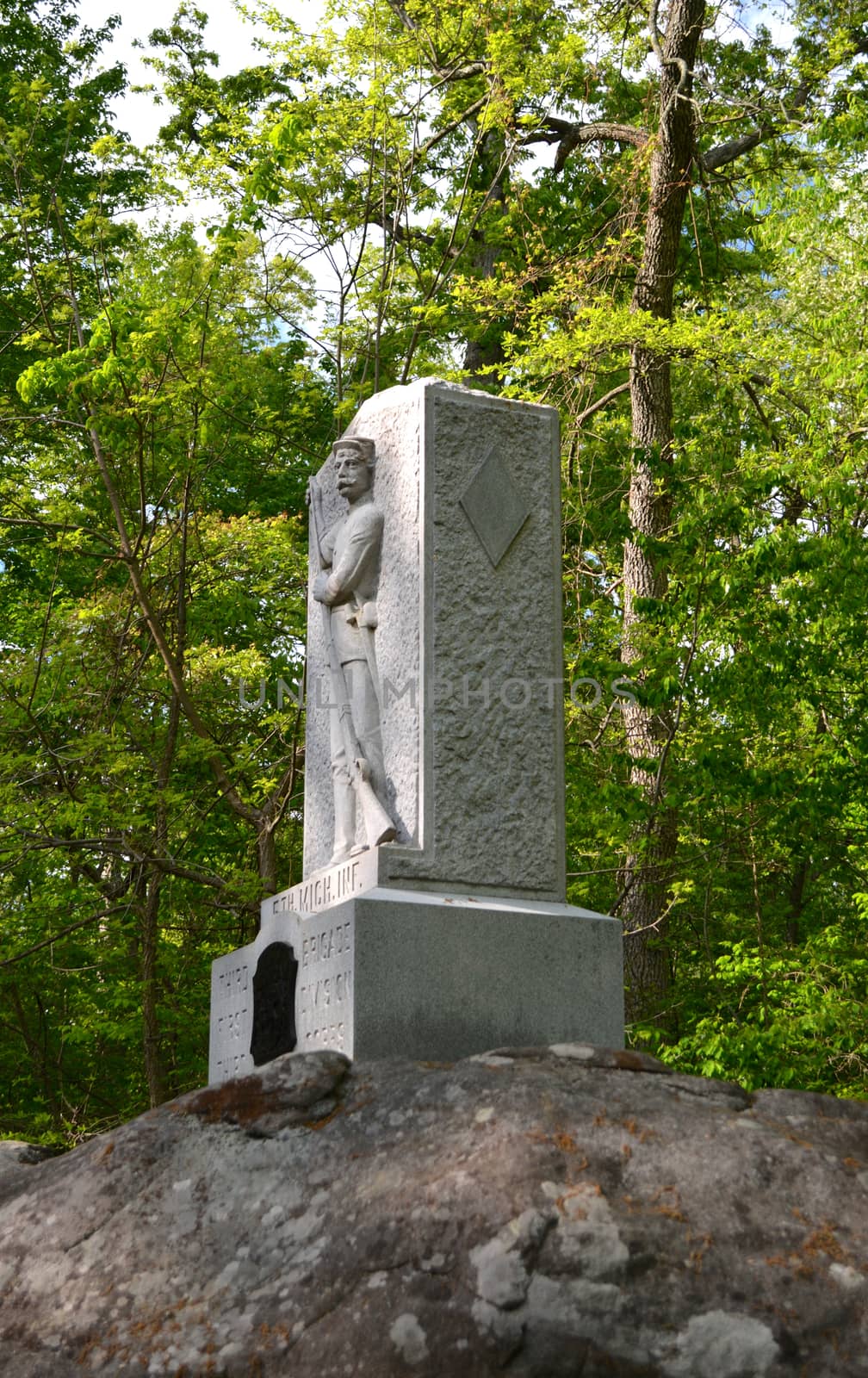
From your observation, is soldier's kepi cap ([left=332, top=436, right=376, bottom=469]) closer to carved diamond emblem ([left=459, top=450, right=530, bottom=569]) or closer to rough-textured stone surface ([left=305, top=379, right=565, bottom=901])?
rough-textured stone surface ([left=305, top=379, right=565, bottom=901])

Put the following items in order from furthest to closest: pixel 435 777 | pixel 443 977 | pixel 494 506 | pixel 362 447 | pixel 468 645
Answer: pixel 362 447
pixel 494 506
pixel 468 645
pixel 435 777
pixel 443 977

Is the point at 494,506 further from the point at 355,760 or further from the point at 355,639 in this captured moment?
the point at 355,760

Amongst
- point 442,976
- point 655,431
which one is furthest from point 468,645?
point 655,431

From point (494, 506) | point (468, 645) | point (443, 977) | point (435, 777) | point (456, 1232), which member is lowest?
point (456, 1232)

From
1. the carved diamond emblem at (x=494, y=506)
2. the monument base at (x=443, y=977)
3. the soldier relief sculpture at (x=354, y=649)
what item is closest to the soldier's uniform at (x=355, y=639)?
the soldier relief sculpture at (x=354, y=649)

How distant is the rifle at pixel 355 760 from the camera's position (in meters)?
5.97

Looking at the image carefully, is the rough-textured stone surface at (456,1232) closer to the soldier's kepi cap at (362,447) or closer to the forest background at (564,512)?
the soldier's kepi cap at (362,447)

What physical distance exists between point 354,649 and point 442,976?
65.0 inches

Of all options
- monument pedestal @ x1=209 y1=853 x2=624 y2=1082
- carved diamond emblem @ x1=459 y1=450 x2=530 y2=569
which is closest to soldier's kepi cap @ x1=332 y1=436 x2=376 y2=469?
carved diamond emblem @ x1=459 y1=450 x2=530 y2=569

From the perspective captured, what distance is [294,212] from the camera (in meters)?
12.5

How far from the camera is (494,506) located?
6375 mm

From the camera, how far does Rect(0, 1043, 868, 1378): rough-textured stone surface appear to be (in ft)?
11.0

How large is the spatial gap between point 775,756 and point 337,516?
473 centimetres

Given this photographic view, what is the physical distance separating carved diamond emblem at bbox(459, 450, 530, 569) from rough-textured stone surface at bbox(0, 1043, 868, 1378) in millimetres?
2511
